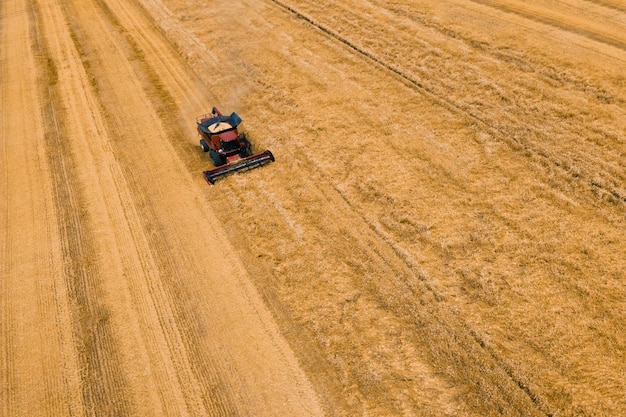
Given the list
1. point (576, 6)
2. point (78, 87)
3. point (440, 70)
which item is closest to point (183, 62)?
point (78, 87)

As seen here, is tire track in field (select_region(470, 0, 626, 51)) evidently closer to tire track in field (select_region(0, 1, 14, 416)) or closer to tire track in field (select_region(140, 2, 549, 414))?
tire track in field (select_region(140, 2, 549, 414))

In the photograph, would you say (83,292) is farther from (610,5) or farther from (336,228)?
(610,5)

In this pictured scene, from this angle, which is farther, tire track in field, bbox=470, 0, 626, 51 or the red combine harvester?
tire track in field, bbox=470, 0, 626, 51

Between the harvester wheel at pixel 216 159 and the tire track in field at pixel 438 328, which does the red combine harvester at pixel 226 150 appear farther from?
the tire track in field at pixel 438 328

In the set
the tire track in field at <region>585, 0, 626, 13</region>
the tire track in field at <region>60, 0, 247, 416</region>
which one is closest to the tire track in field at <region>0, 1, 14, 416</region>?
the tire track in field at <region>60, 0, 247, 416</region>

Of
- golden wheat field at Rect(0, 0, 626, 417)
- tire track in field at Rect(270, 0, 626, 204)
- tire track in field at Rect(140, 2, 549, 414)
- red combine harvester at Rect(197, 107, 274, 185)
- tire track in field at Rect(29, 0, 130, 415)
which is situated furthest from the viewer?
red combine harvester at Rect(197, 107, 274, 185)

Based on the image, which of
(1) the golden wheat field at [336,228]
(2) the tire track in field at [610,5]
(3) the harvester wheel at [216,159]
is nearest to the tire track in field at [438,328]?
(1) the golden wheat field at [336,228]

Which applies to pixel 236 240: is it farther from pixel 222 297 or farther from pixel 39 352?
pixel 39 352
